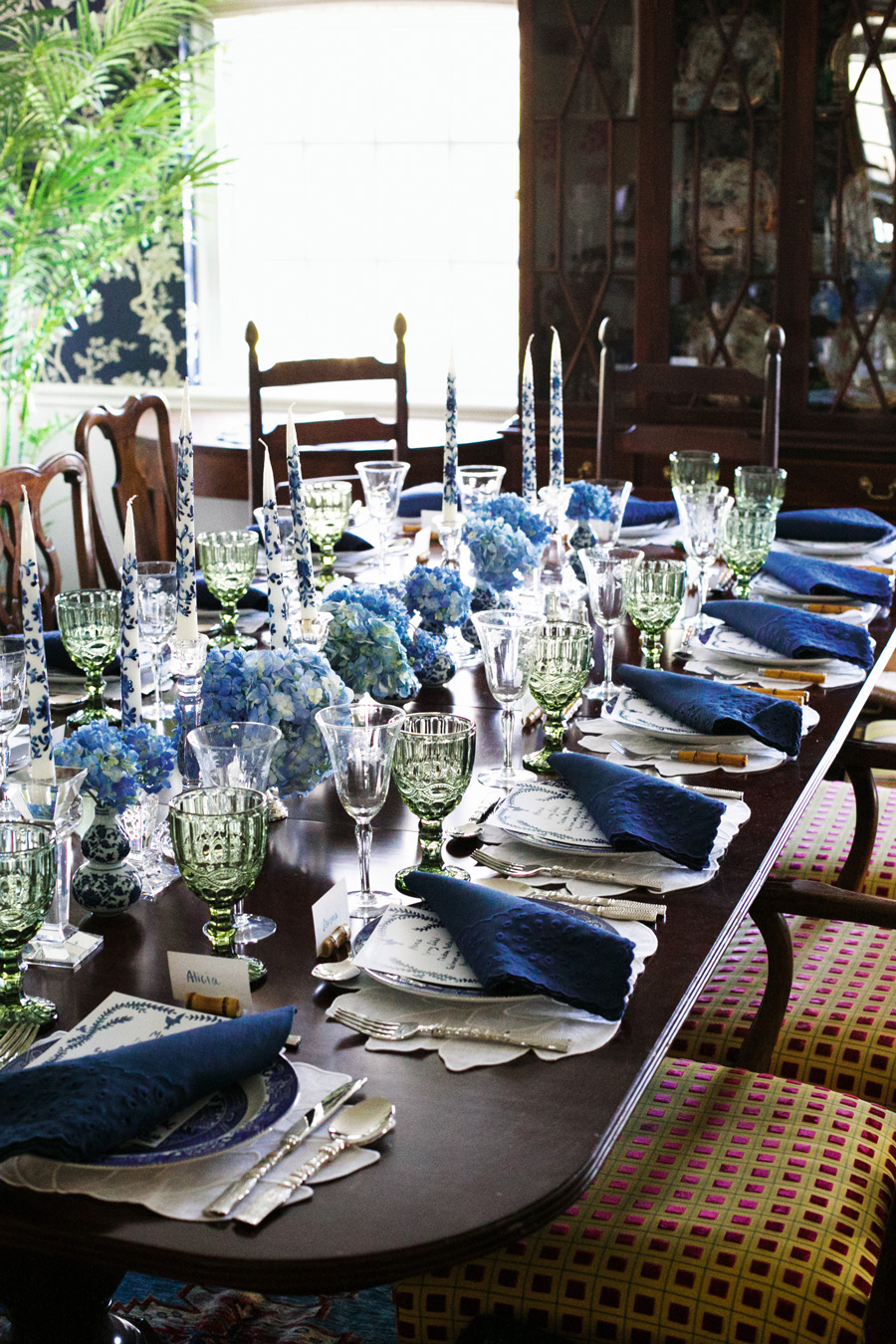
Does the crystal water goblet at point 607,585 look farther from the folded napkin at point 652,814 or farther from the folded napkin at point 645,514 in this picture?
the folded napkin at point 645,514

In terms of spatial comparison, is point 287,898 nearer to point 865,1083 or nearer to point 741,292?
point 865,1083

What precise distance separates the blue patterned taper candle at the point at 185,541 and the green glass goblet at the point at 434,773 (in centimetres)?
31

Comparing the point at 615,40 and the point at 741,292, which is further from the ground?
the point at 615,40

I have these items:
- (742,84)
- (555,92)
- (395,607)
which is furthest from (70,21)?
(395,607)


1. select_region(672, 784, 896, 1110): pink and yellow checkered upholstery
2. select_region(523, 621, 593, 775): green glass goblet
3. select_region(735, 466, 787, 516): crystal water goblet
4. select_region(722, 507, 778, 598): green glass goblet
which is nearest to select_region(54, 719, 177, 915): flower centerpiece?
select_region(523, 621, 593, 775): green glass goblet

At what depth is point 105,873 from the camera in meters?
1.21

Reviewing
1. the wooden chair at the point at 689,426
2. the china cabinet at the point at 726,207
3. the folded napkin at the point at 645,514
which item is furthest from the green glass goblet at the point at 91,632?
the china cabinet at the point at 726,207

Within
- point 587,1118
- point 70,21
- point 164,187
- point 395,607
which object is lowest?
point 587,1118

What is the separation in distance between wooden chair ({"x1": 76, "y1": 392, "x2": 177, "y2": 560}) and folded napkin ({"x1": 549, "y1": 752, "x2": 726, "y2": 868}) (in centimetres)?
171

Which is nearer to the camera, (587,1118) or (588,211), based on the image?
(587,1118)

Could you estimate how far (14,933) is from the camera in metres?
1.03

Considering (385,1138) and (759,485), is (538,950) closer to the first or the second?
(385,1138)

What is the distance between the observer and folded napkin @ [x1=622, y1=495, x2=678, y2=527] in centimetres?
284

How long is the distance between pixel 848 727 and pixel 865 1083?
0.42 meters
